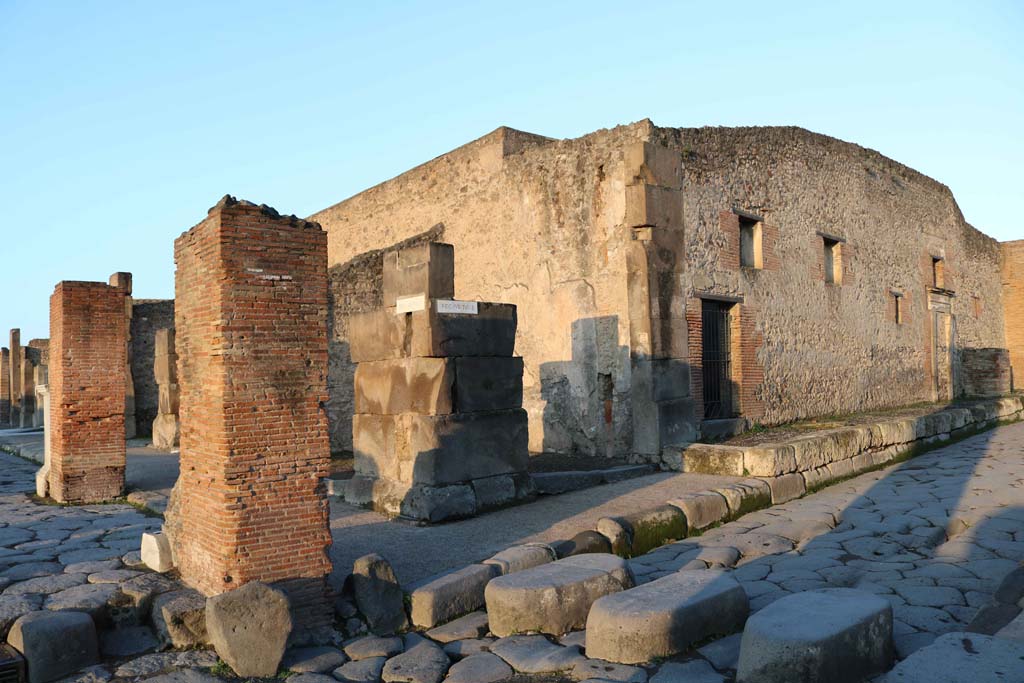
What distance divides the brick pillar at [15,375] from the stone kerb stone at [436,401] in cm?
2171

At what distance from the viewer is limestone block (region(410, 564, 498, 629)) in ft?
14.0

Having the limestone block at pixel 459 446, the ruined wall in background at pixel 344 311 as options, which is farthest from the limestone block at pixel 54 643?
the ruined wall in background at pixel 344 311

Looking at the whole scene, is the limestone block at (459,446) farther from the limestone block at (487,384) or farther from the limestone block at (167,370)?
the limestone block at (167,370)

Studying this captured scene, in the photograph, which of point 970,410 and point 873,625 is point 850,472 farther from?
point 873,625

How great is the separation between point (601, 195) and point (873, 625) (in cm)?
665

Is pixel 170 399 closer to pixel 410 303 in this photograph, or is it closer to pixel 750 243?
pixel 410 303

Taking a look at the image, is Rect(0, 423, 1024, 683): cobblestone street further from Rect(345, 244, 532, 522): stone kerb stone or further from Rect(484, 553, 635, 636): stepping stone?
Rect(345, 244, 532, 522): stone kerb stone

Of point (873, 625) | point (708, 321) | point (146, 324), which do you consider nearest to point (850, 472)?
point (708, 321)

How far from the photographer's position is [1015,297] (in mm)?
19703

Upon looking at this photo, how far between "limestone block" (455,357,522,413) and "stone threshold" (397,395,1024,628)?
1618 mm

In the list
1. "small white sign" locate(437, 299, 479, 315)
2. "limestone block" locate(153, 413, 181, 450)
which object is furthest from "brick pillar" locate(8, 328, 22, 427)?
"small white sign" locate(437, 299, 479, 315)

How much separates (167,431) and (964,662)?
12.3m

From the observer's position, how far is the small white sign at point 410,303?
21.5ft

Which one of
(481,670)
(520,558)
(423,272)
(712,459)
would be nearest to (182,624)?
(481,670)
